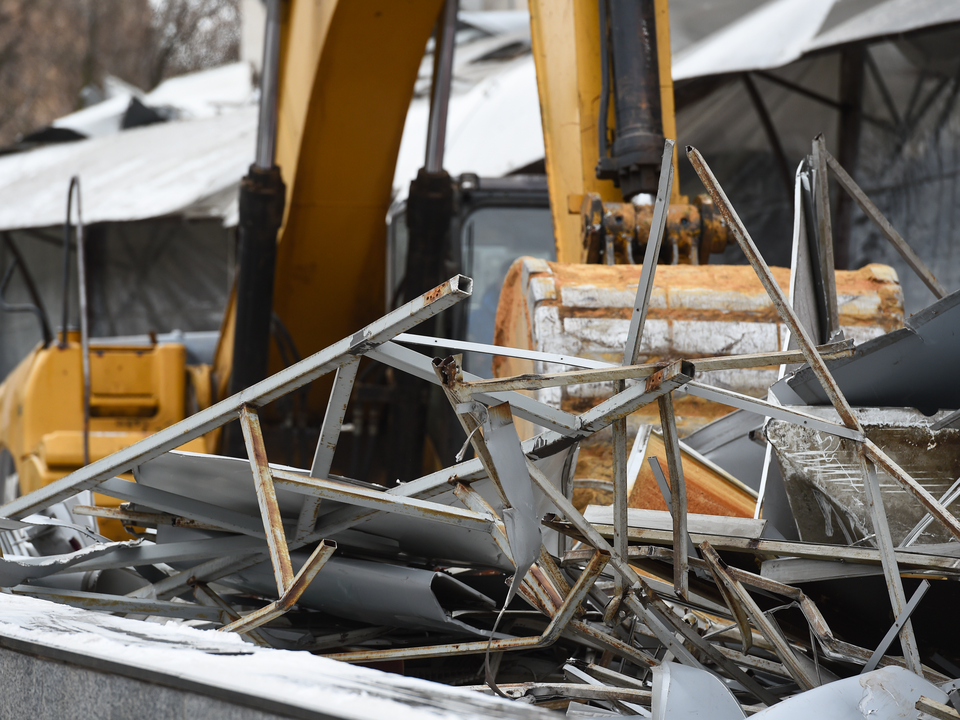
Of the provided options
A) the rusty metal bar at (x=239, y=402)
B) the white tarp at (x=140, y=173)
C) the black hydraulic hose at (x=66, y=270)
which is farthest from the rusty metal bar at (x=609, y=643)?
the white tarp at (x=140, y=173)

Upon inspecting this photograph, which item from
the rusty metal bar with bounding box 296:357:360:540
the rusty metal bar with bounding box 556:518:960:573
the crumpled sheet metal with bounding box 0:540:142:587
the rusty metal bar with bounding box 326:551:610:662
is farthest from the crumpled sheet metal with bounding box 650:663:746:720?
the crumpled sheet metal with bounding box 0:540:142:587

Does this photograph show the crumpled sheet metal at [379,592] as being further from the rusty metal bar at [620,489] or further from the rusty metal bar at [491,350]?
the rusty metal bar at [491,350]

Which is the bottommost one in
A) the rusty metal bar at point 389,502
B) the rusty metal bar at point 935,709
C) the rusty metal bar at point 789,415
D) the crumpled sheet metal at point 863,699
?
the rusty metal bar at point 935,709

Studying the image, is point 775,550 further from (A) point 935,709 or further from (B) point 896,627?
(A) point 935,709

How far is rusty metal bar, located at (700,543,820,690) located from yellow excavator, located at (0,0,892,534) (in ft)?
5.59

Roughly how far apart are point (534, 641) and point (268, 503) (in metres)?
0.47

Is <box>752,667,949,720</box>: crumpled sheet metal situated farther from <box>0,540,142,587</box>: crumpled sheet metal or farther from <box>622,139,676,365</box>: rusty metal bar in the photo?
<box>0,540,142,587</box>: crumpled sheet metal

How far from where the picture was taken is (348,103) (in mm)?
3967

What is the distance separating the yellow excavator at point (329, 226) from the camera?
311cm

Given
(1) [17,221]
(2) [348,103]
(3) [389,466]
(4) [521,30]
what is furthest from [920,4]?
(1) [17,221]

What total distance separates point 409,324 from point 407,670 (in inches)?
29.6

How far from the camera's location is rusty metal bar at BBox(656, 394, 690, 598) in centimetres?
142

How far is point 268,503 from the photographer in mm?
Answer: 1324

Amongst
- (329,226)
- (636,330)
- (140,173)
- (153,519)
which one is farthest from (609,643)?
(140,173)
